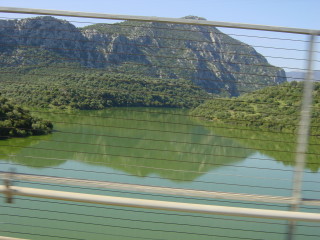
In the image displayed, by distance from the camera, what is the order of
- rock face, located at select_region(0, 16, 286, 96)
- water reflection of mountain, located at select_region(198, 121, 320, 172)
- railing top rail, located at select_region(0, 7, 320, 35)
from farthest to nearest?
rock face, located at select_region(0, 16, 286, 96) < water reflection of mountain, located at select_region(198, 121, 320, 172) < railing top rail, located at select_region(0, 7, 320, 35)

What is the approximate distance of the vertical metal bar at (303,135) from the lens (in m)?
1.37

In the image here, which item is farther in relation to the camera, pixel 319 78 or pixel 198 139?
pixel 198 139

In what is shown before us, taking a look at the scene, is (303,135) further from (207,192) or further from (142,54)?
(142,54)

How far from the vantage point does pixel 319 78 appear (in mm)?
1496

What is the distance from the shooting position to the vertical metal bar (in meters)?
1.37

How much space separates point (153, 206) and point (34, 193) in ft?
1.53

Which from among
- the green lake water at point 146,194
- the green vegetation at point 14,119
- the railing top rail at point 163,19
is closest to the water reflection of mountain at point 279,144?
the green lake water at point 146,194

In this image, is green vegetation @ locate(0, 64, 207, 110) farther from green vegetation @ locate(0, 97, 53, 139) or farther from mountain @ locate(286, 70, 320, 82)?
mountain @ locate(286, 70, 320, 82)

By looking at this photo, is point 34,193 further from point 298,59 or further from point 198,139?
point 198,139

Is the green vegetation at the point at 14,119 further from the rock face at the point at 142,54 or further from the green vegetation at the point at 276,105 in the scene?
the green vegetation at the point at 276,105

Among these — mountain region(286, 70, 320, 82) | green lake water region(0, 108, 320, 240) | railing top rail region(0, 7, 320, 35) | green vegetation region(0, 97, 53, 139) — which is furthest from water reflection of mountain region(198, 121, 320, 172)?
green vegetation region(0, 97, 53, 139)

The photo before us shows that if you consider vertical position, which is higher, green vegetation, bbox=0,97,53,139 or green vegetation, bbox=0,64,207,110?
green vegetation, bbox=0,64,207,110

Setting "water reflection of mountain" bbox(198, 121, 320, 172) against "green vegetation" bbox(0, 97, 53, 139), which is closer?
"water reflection of mountain" bbox(198, 121, 320, 172)

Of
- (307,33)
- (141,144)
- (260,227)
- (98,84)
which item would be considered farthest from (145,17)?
(141,144)
